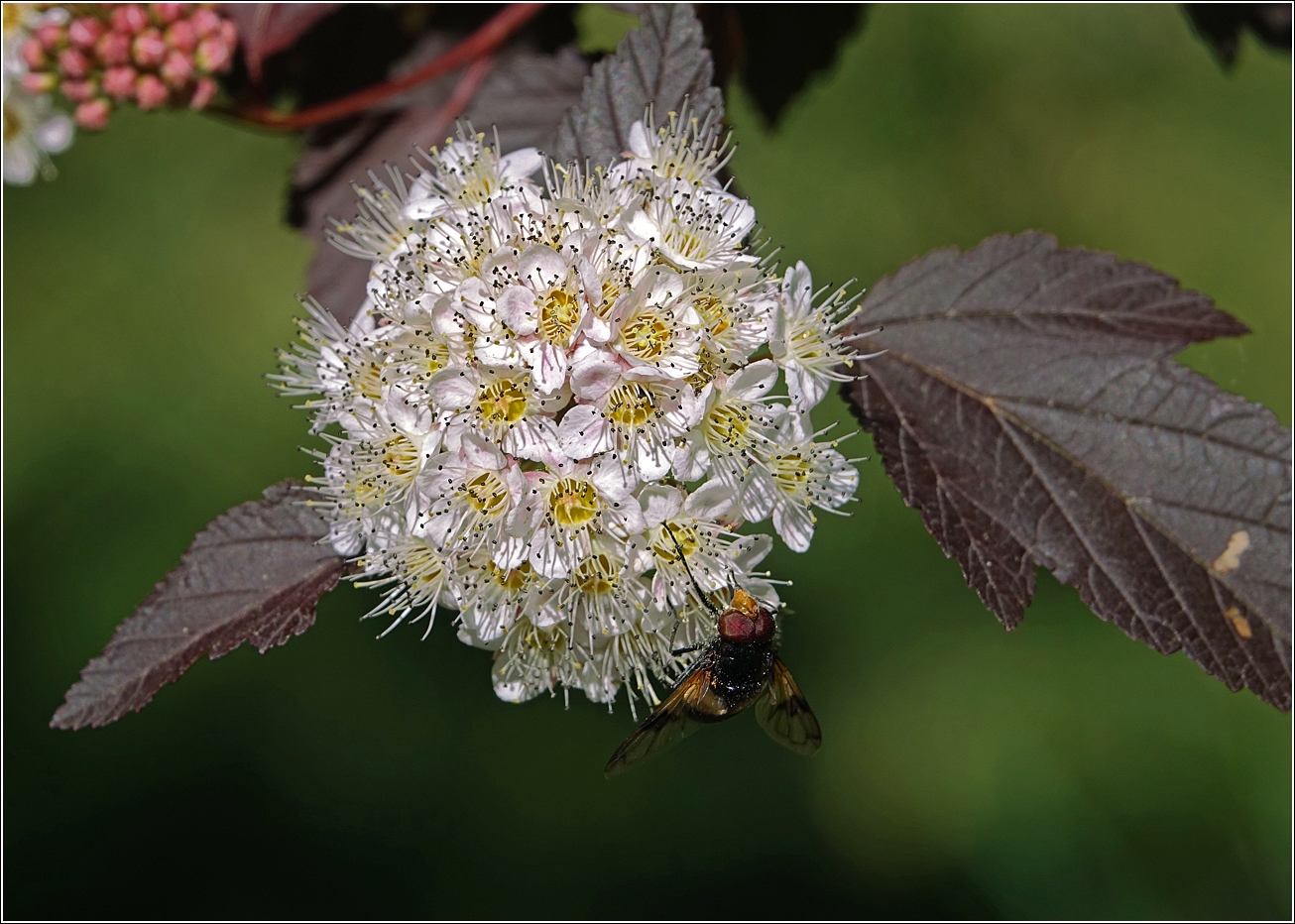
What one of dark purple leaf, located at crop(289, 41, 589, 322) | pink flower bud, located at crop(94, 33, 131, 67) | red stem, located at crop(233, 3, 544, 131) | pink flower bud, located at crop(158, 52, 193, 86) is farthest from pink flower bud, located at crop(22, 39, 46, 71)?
dark purple leaf, located at crop(289, 41, 589, 322)

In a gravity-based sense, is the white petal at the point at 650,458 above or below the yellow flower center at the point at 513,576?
above

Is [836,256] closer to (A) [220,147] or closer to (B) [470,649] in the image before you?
(B) [470,649]

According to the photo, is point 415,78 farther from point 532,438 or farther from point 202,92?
point 532,438

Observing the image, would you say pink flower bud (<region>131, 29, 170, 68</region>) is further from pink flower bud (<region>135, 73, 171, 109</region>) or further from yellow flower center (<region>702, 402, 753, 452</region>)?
yellow flower center (<region>702, 402, 753, 452</region>)

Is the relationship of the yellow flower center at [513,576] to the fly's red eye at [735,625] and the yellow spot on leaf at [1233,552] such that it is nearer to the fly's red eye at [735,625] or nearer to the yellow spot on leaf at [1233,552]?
the fly's red eye at [735,625]

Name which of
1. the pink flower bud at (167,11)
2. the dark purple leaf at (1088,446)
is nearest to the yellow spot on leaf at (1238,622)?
the dark purple leaf at (1088,446)

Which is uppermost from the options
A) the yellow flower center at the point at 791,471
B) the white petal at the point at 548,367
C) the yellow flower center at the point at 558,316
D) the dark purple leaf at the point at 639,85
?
the dark purple leaf at the point at 639,85

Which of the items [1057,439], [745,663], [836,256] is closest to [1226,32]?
[1057,439]
